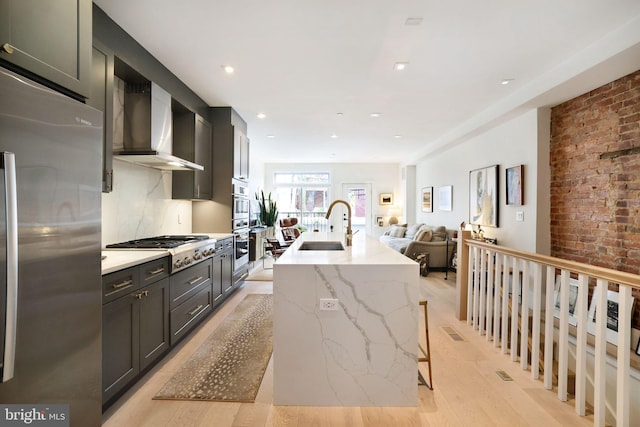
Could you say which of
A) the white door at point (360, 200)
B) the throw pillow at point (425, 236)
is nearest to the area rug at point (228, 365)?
the throw pillow at point (425, 236)

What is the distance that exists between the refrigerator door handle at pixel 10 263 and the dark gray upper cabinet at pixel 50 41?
536 mm

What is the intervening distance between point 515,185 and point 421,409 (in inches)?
131

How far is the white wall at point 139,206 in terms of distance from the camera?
8.42ft

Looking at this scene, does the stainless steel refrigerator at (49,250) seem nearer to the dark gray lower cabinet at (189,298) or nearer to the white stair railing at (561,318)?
the dark gray lower cabinet at (189,298)

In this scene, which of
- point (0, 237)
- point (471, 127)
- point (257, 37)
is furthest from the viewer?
point (471, 127)

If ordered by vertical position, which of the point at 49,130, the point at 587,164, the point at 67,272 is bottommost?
the point at 67,272

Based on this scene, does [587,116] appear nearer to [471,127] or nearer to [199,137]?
[471,127]

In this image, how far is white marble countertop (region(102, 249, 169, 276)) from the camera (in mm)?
1733

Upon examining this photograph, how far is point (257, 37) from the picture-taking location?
2449 mm

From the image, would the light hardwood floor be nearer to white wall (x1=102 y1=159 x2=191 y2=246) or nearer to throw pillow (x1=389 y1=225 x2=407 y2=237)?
white wall (x1=102 y1=159 x2=191 y2=246)

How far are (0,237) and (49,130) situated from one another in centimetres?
45

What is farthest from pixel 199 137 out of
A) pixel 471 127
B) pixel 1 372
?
pixel 471 127

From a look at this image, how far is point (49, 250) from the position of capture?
3.90 feet

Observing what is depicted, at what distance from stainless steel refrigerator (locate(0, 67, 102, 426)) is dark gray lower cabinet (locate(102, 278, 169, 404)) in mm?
251
